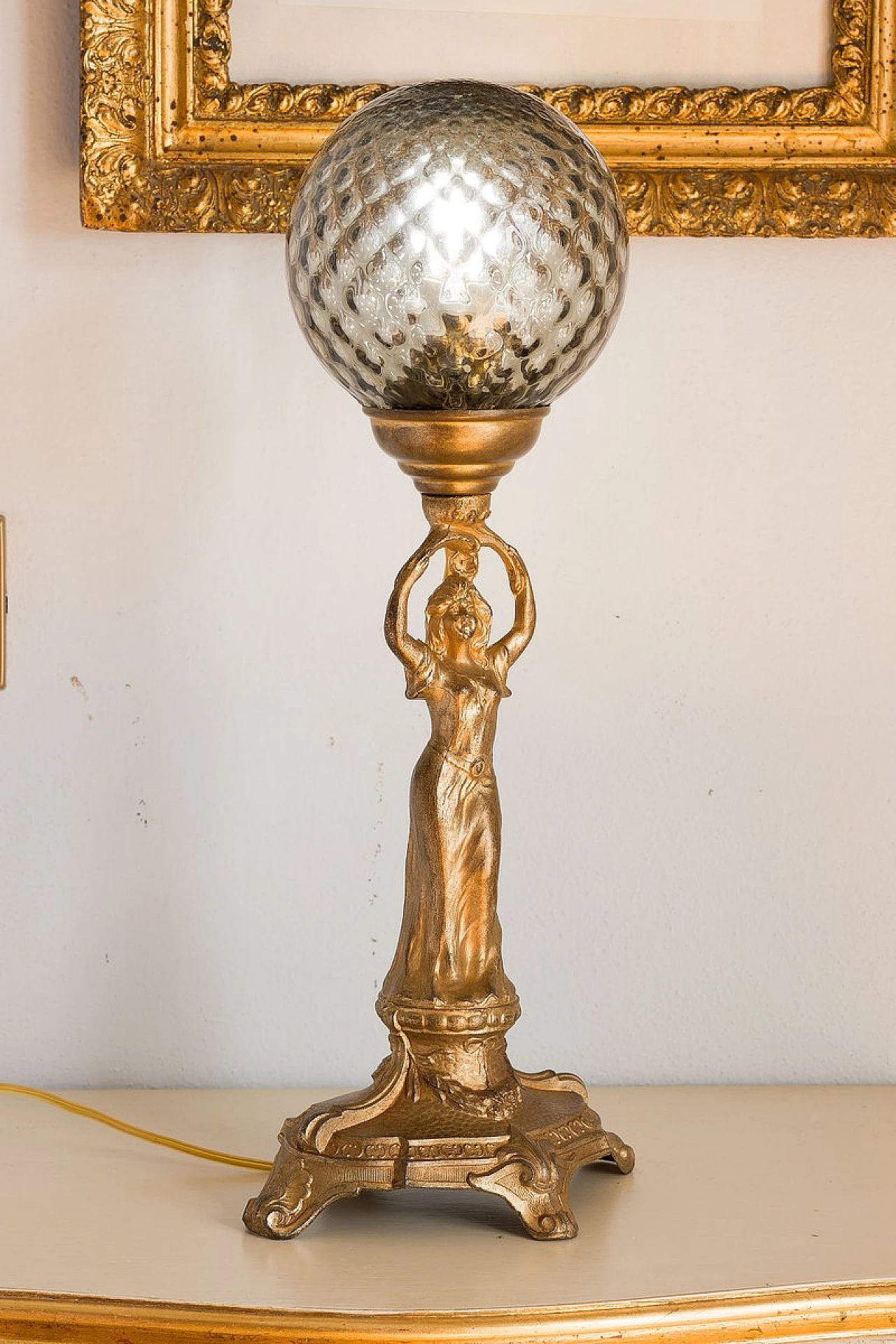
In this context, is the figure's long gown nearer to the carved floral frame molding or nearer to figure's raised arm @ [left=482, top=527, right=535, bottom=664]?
figure's raised arm @ [left=482, top=527, right=535, bottom=664]

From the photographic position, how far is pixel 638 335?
1.16m

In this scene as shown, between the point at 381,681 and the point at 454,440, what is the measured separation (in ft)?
1.12

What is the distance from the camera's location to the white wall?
45.6 inches

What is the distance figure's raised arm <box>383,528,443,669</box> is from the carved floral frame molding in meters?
0.33

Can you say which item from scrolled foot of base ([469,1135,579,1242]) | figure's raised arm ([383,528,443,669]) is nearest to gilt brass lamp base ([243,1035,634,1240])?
scrolled foot of base ([469,1135,579,1242])

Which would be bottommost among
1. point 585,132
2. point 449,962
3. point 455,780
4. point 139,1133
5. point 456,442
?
point 139,1133

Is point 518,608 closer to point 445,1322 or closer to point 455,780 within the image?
point 455,780

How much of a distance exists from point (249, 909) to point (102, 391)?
0.40 meters

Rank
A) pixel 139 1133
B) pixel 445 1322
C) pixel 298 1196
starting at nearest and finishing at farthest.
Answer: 1. pixel 445 1322
2. pixel 298 1196
3. pixel 139 1133

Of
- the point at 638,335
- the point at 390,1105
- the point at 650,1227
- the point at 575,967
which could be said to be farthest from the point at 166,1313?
the point at 638,335

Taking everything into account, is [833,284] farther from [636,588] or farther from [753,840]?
[753,840]

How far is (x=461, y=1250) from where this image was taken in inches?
34.2

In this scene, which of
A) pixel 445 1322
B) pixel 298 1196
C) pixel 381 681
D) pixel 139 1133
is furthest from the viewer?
pixel 381 681

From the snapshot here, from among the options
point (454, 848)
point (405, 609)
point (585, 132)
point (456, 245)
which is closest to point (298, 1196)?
point (454, 848)
